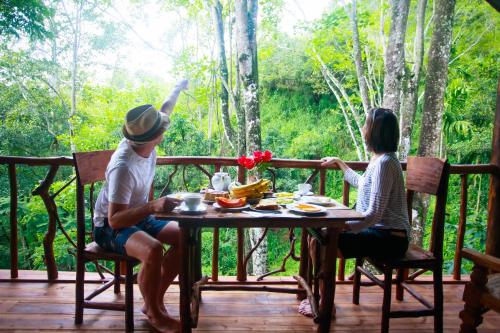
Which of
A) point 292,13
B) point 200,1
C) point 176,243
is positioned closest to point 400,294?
point 176,243

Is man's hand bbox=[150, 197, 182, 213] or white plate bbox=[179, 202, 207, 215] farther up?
man's hand bbox=[150, 197, 182, 213]

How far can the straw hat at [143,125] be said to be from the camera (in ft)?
6.44

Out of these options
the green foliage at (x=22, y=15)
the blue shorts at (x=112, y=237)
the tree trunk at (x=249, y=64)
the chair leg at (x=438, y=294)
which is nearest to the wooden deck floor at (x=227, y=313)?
the chair leg at (x=438, y=294)

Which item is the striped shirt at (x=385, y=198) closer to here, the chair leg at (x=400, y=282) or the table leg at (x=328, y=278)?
the table leg at (x=328, y=278)

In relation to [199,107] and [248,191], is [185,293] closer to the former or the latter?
[248,191]

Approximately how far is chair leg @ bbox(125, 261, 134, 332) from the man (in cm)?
6

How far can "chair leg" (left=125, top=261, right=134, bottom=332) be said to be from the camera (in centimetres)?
197

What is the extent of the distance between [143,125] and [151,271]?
790mm

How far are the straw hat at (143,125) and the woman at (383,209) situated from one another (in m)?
1.19

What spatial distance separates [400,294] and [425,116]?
3659mm

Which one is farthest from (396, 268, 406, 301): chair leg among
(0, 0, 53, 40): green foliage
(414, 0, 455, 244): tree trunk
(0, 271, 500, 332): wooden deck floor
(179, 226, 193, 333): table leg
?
(0, 0, 53, 40): green foliage

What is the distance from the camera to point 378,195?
6.33 feet

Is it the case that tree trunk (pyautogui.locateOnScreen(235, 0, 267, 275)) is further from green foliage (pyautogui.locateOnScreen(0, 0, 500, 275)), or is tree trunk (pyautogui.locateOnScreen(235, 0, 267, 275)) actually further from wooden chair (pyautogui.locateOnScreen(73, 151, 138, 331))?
green foliage (pyautogui.locateOnScreen(0, 0, 500, 275))

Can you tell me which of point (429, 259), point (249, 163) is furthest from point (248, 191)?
point (429, 259)
